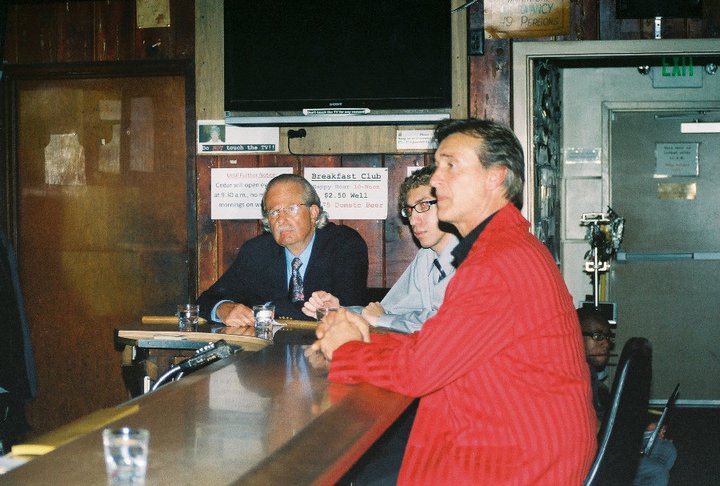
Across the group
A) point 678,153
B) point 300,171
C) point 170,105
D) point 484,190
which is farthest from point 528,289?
point 678,153

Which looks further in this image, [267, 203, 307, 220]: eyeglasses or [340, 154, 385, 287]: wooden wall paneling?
[340, 154, 385, 287]: wooden wall paneling

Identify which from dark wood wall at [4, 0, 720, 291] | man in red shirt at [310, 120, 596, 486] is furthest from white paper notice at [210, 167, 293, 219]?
man in red shirt at [310, 120, 596, 486]

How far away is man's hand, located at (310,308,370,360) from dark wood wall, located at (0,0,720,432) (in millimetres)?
2115

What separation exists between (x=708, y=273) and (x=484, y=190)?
12.8 ft

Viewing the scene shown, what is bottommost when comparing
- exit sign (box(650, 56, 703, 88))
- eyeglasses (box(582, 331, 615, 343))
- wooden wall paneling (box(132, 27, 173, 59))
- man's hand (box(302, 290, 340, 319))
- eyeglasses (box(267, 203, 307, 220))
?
eyeglasses (box(582, 331, 615, 343))

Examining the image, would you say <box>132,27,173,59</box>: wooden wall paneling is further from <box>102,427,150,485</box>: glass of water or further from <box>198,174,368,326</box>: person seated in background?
<box>102,427,150,485</box>: glass of water

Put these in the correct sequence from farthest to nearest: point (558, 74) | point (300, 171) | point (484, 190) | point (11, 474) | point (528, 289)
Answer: point (558, 74), point (300, 171), point (484, 190), point (528, 289), point (11, 474)

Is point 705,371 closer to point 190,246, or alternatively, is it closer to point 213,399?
point 190,246

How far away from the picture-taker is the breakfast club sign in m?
4.10

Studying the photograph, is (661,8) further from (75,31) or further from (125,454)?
(125,454)

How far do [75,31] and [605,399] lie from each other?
347 cm

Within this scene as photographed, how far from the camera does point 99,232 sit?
15.2 ft

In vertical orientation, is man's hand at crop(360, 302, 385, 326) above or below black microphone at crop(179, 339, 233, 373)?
above

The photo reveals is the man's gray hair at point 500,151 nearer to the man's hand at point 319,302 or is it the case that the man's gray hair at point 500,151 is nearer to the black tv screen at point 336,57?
the man's hand at point 319,302
